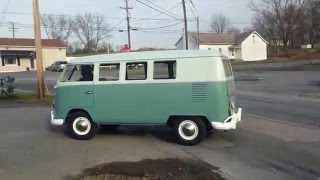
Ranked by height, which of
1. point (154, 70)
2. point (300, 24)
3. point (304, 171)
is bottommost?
point (304, 171)

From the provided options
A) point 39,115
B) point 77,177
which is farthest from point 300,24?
point 77,177

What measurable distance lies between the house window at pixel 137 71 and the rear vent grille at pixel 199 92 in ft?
3.88

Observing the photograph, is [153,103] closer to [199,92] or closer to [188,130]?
[188,130]

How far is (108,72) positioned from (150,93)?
1.22 metres

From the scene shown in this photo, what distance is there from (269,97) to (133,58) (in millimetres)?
11604

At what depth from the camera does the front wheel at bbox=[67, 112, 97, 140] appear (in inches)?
412

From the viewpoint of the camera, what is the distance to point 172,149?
30.5 ft

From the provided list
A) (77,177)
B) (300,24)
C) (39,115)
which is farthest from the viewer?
(300,24)

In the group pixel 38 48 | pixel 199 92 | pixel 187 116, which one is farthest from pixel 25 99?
pixel 199 92

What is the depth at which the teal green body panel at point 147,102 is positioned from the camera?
369 inches

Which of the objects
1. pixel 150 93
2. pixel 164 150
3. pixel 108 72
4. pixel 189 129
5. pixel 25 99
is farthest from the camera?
pixel 25 99

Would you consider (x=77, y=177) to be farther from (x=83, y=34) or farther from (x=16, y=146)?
(x=83, y=34)

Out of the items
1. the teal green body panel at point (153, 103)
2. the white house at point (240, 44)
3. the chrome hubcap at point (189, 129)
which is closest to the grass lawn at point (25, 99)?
the teal green body panel at point (153, 103)

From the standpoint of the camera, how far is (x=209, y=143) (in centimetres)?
984
